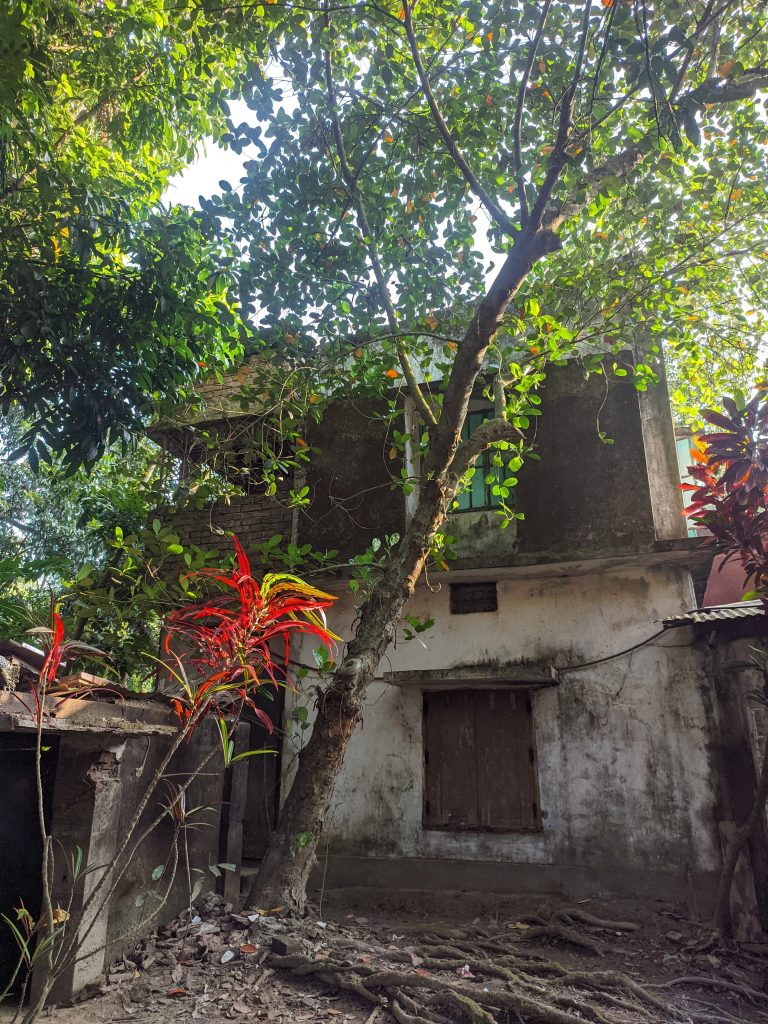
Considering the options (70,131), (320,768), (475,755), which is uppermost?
(70,131)

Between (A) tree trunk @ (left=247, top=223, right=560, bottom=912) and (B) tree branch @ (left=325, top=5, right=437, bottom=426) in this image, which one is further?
(B) tree branch @ (left=325, top=5, right=437, bottom=426)

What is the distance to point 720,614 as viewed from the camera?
6.62 m

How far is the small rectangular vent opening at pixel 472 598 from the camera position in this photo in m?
8.48

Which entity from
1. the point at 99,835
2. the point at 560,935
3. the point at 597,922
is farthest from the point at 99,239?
the point at 597,922

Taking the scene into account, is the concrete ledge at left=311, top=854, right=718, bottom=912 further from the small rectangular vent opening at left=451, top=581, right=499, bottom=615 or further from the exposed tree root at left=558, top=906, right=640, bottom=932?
the small rectangular vent opening at left=451, top=581, right=499, bottom=615

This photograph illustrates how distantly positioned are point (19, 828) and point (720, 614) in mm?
6154

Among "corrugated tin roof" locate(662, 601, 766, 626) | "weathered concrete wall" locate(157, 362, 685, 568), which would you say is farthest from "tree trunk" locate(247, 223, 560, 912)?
"corrugated tin roof" locate(662, 601, 766, 626)

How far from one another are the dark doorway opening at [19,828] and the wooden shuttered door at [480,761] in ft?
14.0

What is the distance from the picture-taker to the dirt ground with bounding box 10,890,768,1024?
13.1 feet

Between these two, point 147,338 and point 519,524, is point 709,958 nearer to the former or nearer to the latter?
point 519,524

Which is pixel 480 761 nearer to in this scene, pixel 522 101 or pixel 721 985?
pixel 721 985

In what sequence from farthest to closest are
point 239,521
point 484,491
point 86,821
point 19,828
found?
point 239,521, point 484,491, point 19,828, point 86,821

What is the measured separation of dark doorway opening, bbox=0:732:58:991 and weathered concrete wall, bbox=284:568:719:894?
382 cm

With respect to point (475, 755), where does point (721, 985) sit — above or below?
below
